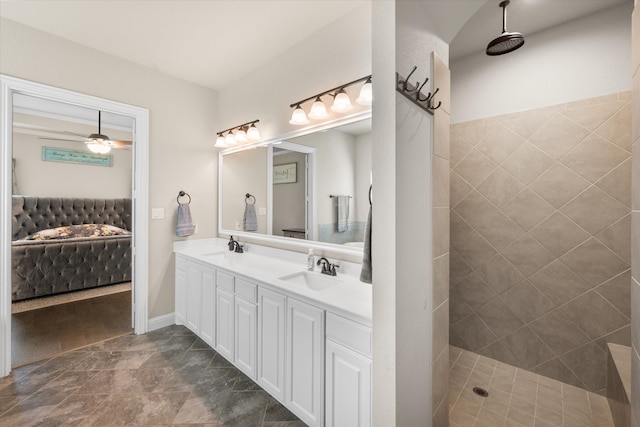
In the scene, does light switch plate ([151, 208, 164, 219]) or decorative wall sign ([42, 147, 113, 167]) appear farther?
decorative wall sign ([42, 147, 113, 167])

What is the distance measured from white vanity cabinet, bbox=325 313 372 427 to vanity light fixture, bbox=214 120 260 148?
77.2 inches

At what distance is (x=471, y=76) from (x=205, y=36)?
7.31 ft

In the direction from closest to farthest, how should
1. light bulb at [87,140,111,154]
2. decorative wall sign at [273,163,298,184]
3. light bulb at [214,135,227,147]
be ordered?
1. decorative wall sign at [273,163,298,184]
2. light bulb at [214,135,227,147]
3. light bulb at [87,140,111,154]

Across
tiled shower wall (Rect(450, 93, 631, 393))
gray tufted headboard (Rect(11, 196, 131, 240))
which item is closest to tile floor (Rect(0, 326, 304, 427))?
tiled shower wall (Rect(450, 93, 631, 393))

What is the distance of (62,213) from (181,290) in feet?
12.1

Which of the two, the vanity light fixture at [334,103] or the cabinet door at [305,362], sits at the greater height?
the vanity light fixture at [334,103]

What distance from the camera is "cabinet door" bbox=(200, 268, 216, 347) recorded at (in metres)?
2.28

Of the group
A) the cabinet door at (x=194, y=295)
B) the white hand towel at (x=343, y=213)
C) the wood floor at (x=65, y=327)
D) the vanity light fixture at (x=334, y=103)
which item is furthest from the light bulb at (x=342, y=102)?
the wood floor at (x=65, y=327)

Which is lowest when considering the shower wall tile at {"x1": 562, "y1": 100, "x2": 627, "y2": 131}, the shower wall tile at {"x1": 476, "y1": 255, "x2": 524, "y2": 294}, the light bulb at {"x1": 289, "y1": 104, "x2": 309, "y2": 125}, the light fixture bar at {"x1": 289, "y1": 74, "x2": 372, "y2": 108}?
the shower wall tile at {"x1": 476, "y1": 255, "x2": 524, "y2": 294}

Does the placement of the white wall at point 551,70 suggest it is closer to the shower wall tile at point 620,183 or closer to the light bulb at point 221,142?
the shower wall tile at point 620,183

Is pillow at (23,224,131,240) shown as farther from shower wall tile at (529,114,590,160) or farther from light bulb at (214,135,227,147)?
shower wall tile at (529,114,590,160)

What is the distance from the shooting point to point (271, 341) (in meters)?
1.73

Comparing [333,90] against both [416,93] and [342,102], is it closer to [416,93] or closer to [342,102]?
[342,102]

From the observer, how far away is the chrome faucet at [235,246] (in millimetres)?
2824
